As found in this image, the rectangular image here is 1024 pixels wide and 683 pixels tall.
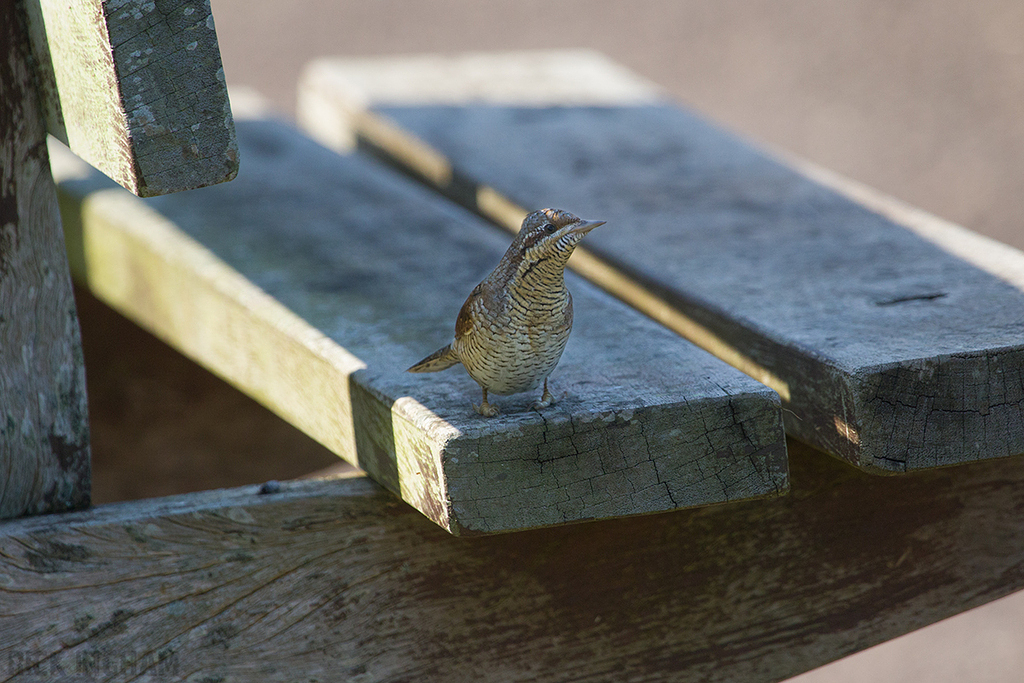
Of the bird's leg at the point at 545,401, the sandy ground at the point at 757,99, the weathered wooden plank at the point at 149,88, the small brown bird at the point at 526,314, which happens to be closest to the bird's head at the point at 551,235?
the small brown bird at the point at 526,314

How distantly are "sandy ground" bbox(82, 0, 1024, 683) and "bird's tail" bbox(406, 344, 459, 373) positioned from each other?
1.94m

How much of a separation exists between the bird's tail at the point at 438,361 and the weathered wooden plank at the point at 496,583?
248mm

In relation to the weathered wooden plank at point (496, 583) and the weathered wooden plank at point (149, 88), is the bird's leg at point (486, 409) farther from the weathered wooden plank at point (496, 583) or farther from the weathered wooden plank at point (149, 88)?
the weathered wooden plank at point (149, 88)

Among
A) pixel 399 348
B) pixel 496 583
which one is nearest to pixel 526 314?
pixel 399 348

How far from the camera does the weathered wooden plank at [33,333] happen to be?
186cm

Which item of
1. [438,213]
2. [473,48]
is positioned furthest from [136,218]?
[473,48]

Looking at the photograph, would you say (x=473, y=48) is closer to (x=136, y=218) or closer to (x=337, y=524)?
(x=136, y=218)

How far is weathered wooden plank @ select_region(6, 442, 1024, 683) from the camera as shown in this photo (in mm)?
1852

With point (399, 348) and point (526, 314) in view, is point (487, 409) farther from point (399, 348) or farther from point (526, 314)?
point (399, 348)

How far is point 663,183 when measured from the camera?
2975 millimetres

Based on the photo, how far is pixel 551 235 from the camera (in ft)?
5.44

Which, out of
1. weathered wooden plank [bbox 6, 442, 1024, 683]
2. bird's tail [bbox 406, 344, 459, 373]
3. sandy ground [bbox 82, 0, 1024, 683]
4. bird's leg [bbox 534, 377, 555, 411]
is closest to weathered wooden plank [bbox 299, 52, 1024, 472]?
weathered wooden plank [bbox 6, 442, 1024, 683]

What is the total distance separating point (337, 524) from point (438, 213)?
116cm

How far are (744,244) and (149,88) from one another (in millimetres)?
1463
